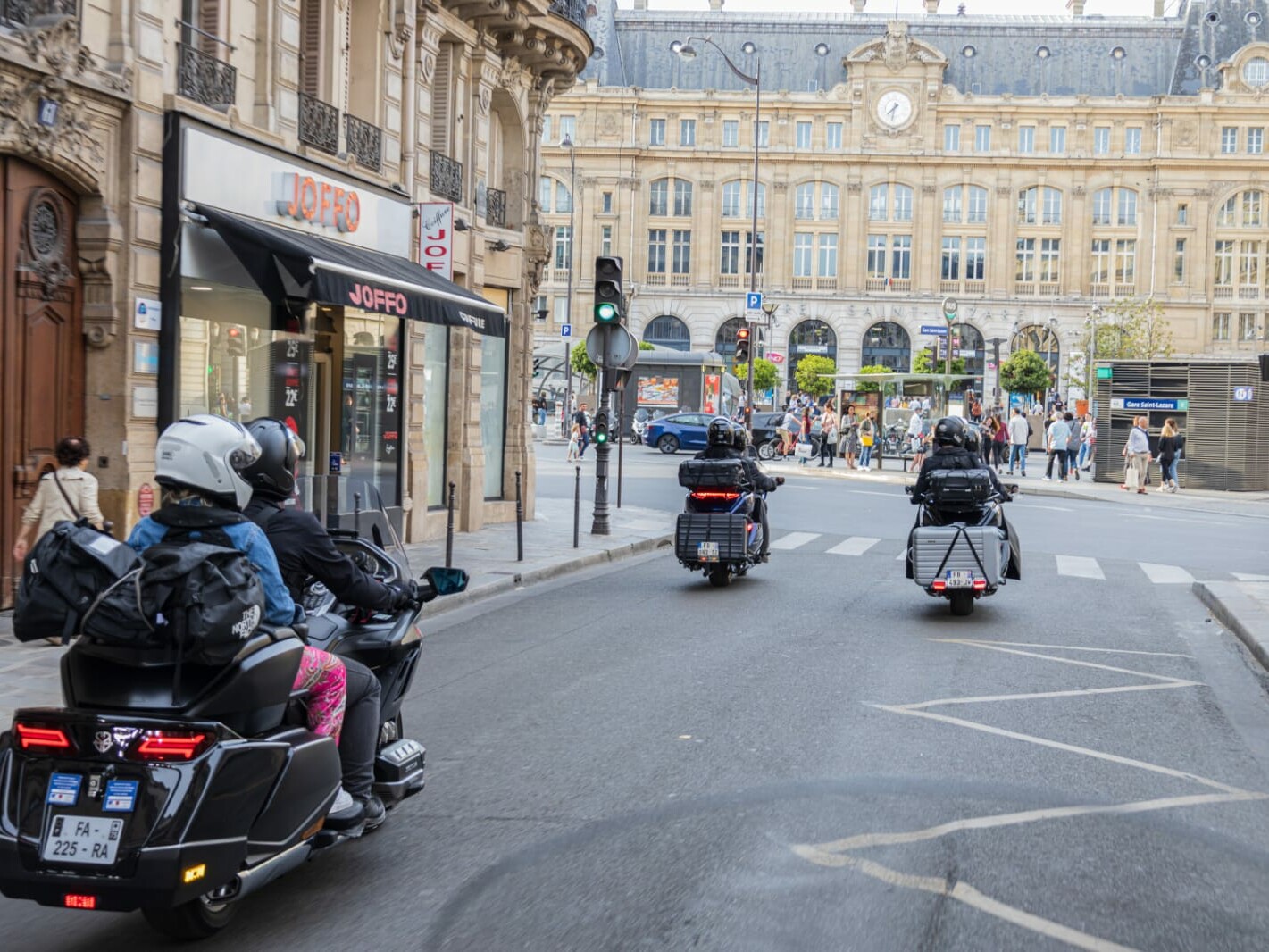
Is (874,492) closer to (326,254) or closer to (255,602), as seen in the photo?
(326,254)

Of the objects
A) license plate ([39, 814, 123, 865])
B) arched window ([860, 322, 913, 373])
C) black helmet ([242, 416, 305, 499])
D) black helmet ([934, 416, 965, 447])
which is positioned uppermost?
arched window ([860, 322, 913, 373])

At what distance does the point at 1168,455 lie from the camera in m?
32.3

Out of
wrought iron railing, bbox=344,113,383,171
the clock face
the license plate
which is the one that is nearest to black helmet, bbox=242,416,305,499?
the license plate

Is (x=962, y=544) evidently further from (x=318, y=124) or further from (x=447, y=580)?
(x=318, y=124)

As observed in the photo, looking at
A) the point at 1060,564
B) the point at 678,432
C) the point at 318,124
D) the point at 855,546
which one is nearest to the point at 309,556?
the point at 318,124

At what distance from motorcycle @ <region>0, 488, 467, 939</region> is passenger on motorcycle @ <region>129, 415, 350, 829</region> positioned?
0.19 meters

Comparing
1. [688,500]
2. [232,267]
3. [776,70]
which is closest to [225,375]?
[232,267]

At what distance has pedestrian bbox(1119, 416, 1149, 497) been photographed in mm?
32250

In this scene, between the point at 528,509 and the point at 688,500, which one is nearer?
the point at 688,500

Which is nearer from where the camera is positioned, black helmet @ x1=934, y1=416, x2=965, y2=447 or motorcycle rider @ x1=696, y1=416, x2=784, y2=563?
black helmet @ x1=934, y1=416, x2=965, y2=447

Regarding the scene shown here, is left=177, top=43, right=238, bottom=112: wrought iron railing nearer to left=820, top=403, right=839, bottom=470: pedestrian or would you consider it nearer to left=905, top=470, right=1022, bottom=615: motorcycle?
left=905, top=470, right=1022, bottom=615: motorcycle

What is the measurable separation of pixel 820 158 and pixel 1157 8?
84.3 ft

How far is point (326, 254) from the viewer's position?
13.2 m

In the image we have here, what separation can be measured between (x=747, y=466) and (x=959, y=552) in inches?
112
